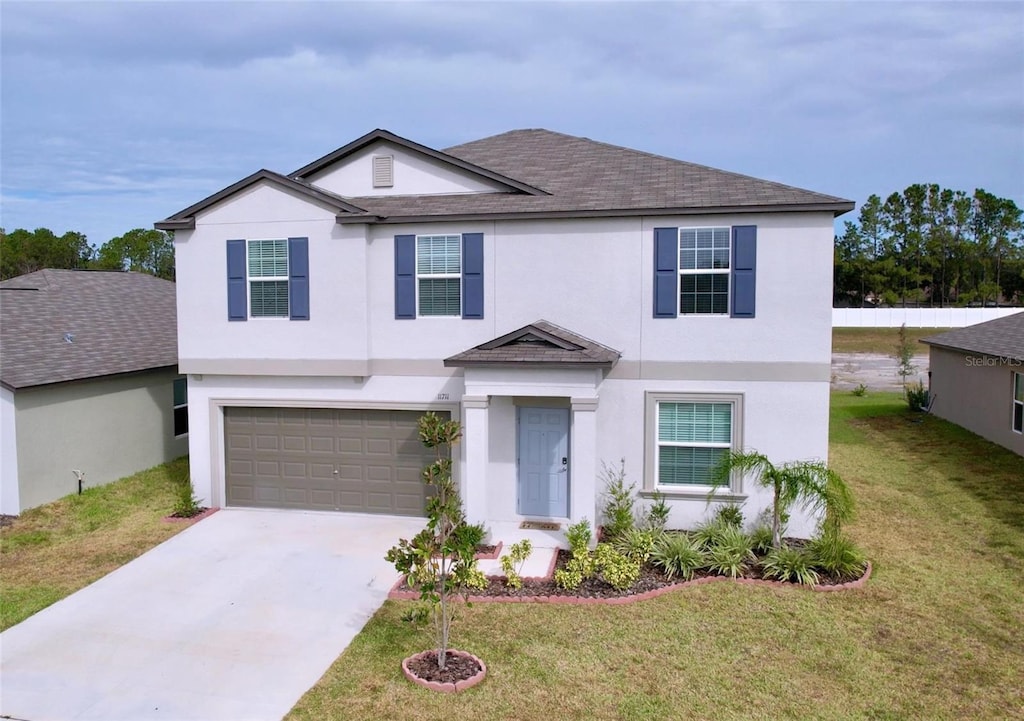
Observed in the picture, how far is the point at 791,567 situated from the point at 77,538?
11677mm

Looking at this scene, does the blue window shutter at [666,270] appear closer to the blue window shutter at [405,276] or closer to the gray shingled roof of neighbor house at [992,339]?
the blue window shutter at [405,276]

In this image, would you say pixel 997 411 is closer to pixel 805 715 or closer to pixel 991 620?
pixel 991 620

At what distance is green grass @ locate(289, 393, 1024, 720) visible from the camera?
24.1 feet

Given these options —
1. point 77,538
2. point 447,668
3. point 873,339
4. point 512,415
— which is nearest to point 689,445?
point 512,415

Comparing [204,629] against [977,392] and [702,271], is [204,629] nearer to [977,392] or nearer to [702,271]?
[702,271]

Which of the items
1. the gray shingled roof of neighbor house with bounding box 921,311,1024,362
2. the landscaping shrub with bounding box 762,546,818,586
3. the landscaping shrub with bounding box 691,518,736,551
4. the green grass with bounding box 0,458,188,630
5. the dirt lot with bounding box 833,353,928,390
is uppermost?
the gray shingled roof of neighbor house with bounding box 921,311,1024,362

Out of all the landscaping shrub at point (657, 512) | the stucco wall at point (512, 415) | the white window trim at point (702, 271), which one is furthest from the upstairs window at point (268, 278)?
the landscaping shrub at point (657, 512)

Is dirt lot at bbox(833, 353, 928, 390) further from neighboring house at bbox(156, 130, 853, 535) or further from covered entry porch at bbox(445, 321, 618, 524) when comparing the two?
covered entry porch at bbox(445, 321, 618, 524)

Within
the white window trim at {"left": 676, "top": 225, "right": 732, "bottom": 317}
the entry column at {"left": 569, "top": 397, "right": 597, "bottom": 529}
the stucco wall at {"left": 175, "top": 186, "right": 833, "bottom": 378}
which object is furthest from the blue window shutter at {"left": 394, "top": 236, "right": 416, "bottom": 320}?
the white window trim at {"left": 676, "top": 225, "right": 732, "bottom": 317}

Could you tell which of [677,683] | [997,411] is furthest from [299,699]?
[997,411]

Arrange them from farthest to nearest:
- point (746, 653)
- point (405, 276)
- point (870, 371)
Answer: point (870, 371) < point (405, 276) < point (746, 653)

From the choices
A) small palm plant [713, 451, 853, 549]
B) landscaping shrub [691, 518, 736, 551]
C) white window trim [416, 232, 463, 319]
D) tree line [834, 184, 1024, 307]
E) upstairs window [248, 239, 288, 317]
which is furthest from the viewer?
tree line [834, 184, 1024, 307]

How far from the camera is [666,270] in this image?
489 inches

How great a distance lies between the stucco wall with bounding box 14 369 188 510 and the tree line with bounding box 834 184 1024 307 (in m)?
65.7
